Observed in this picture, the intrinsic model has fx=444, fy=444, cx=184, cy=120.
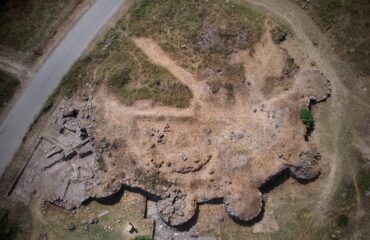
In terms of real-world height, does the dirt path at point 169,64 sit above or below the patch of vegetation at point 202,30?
below

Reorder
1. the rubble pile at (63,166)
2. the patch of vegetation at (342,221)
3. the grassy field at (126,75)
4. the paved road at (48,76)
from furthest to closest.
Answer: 1. the grassy field at (126,75)
2. the paved road at (48,76)
3. the rubble pile at (63,166)
4. the patch of vegetation at (342,221)

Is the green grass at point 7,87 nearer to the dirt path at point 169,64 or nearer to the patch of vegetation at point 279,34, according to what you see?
the dirt path at point 169,64

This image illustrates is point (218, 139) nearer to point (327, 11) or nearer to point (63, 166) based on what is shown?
point (63, 166)

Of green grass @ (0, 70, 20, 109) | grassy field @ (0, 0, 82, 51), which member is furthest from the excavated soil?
grassy field @ (0, 0, 82, 51)

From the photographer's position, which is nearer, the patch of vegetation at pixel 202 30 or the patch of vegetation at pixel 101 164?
the patch of vegetation at pixel 101 164

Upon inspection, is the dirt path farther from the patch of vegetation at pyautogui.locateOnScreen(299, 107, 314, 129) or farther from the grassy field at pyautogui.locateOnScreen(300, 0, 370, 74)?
the grassy field at pyautogui.locateOnScreen(300, 0, 370, 74)

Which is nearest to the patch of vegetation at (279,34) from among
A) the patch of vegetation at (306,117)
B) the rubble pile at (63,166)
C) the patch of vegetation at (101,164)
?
the patch of vegetation at (306,117)

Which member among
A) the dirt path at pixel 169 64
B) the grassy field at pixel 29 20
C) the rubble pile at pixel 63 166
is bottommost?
the rubble pile at pixel 63 166

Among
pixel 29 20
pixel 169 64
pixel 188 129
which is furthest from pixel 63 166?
pixel 29 20
